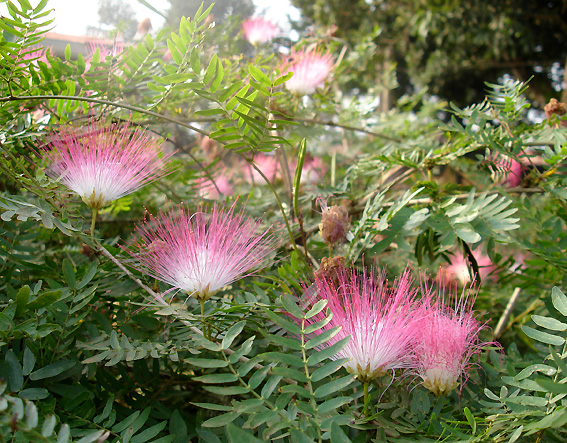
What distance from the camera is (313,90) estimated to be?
1.07 m

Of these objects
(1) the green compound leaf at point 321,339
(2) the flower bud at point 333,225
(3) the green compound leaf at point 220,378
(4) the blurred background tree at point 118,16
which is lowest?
(3) the green compound leaf at point 220,378

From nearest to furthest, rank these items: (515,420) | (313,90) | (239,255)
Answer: (515,420) → (239,255) → (313,90)

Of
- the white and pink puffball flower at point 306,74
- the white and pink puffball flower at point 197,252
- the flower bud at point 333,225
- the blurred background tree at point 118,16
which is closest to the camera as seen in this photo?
the white and pink puffball flower at point 197,252

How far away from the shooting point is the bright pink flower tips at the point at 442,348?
520 millimetres

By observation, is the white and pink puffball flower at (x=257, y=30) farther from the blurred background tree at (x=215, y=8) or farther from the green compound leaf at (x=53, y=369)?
the green compound leaf at (x=53, y=369)

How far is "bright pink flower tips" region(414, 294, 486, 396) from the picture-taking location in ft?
1.71

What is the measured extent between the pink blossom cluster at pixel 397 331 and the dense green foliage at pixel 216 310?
34 mm

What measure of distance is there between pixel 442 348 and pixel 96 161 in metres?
0.56

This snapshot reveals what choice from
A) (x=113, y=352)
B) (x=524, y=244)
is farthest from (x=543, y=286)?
(x=113, y=352)

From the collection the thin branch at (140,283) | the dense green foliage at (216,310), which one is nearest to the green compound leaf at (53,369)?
the dense green foliage at (216,310)

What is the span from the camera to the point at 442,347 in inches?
20.6

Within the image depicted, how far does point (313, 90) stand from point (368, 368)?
78 cm

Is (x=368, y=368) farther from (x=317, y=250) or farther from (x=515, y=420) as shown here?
(x=317, y=250)

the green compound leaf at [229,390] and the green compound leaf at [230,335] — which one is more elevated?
the green compound leaf at [230,335]
